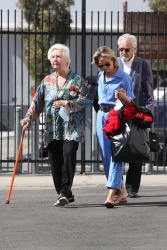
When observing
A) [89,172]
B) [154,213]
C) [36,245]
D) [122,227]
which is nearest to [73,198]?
[154,213]

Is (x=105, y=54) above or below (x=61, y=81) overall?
above

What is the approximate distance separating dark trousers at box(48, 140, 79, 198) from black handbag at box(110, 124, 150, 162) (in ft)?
1.43

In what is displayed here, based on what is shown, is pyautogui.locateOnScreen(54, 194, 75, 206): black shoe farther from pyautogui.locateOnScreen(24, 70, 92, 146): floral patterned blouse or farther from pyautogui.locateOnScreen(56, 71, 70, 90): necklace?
pyautogui.locateOnScreen(56, 71, 70, 90): necklace

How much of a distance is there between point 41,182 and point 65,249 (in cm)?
544

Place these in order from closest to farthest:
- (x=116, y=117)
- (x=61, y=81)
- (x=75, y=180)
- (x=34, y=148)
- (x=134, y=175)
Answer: (x=116, y=117), (x=61, y=81), (x=134, y=175), (x=75, y=180), (x=34, y=148)

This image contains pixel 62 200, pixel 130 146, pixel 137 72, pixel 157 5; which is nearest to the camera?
pixel 130 146

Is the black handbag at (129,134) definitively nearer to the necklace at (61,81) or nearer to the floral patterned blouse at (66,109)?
the floral patterned blouse at (66,109)

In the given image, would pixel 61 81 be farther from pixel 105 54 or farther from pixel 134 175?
pixel 134 175

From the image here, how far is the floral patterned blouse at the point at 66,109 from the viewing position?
10281 mm

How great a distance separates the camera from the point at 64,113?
10273mm

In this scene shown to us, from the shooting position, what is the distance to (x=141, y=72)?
10.7 m

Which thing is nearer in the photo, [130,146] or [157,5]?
[130,146]

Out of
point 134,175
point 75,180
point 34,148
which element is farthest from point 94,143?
point 134,175

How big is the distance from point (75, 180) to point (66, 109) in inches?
121
